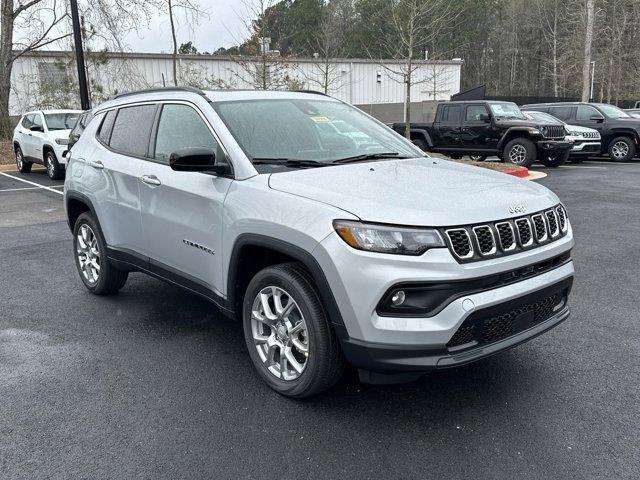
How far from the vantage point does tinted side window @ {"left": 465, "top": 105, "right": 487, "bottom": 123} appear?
15.6m

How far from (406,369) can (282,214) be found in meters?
1.07

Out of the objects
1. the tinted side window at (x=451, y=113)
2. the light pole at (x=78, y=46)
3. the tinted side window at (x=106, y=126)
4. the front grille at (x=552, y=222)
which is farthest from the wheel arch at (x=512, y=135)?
the front grille at (x=552, y=222)

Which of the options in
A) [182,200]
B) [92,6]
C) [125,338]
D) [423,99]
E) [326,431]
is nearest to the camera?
[326,431]

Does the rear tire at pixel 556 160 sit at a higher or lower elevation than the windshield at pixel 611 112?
lower

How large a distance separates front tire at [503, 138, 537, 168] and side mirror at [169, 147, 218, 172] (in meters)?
13.0

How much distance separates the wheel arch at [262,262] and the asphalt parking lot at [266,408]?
603mm

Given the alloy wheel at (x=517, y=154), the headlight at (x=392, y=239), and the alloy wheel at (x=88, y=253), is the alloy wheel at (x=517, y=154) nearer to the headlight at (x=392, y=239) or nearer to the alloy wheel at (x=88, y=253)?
the alloy wheel at (x=88, y=253)

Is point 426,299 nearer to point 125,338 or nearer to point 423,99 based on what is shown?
point 125,338

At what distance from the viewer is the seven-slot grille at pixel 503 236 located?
9.48ft

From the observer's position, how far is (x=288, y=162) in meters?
3.71

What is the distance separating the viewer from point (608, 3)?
49.3 meters

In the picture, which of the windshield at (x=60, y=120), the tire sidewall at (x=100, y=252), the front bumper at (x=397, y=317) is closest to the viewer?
the front bumper at (x=397, y=317)

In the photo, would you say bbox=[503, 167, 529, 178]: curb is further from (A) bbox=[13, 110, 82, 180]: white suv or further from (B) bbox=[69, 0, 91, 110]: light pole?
(B) bbox=[69, 0, 91, 110]: light pole

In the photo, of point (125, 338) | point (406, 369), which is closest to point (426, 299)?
point (406, 369)
